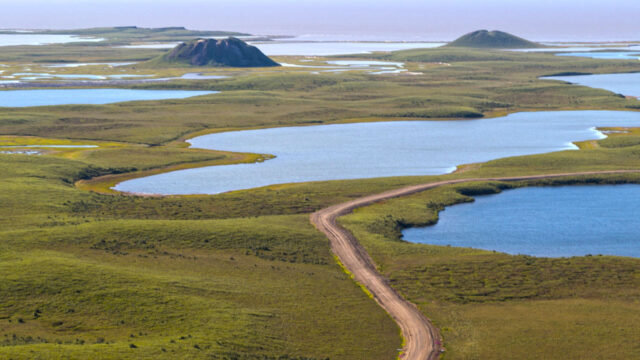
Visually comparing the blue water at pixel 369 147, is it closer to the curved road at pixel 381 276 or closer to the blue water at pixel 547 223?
the curved road at pixel 381 276

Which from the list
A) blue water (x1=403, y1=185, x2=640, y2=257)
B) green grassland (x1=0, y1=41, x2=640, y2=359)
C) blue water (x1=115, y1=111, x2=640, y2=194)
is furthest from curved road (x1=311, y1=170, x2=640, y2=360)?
blue water (x1=115, y1=111, x2=640, y2=194)

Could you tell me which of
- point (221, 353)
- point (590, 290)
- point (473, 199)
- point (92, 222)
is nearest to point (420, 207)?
point (473, 199)

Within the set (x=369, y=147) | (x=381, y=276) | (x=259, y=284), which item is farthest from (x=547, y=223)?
(x=369, y=147)

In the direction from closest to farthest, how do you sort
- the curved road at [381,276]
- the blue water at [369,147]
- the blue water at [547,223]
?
1. the curved road at [381,276]
2. the blue water at [547,223]
3. the blue water at [369,147]

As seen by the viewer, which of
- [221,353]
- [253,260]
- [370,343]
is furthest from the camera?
[253,260]

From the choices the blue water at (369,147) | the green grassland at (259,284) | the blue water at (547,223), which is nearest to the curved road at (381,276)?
the green grassland at (259,284)

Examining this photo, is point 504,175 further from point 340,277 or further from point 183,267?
point 183,267
